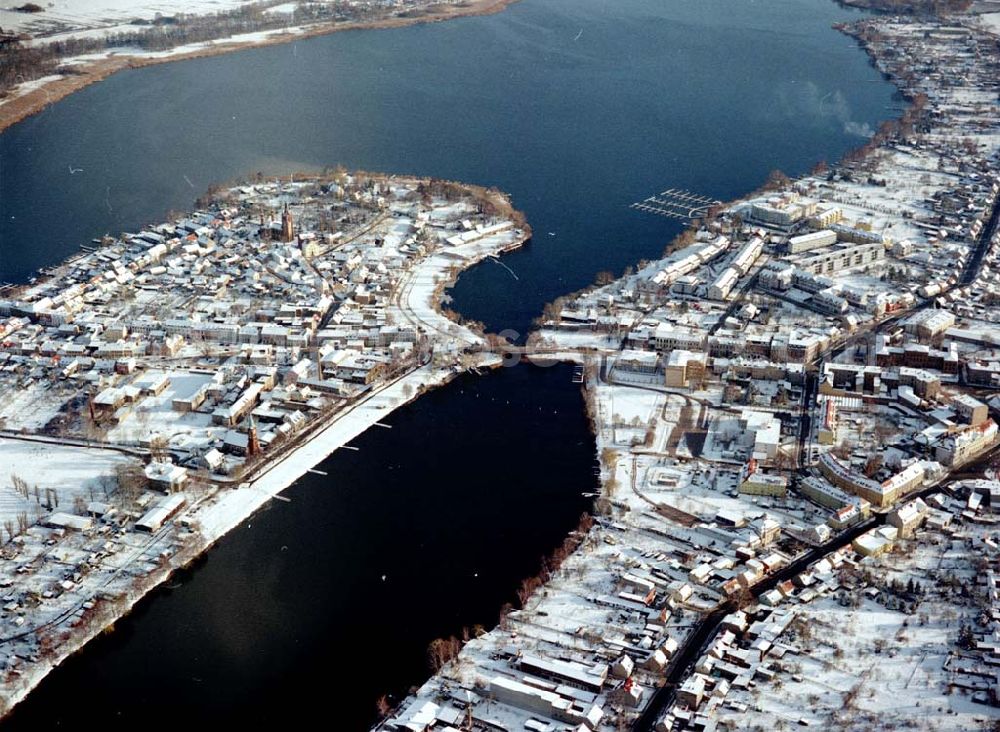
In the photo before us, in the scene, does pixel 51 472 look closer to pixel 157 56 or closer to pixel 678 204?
pixel 678 204

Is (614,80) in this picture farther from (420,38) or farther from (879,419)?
(879,419)

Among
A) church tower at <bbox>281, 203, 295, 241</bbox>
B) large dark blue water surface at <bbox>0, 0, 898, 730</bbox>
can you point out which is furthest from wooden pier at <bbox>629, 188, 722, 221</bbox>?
church tower at <bbox>281, 203, 295, 241</bbox>

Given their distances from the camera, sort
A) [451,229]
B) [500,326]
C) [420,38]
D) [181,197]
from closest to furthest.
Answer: [500,326] → [451,229] → [181,197] → [420,38]

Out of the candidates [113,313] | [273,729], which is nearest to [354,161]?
[113,313]

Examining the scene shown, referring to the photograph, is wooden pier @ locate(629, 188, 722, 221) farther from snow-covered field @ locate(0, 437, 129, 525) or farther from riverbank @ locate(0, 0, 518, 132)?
riverbank @ locate(0, 0, 518, 132)

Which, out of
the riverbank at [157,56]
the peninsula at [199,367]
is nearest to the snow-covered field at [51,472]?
the peninsula at [199,367]

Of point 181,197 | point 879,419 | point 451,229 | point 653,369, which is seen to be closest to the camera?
point 879,419

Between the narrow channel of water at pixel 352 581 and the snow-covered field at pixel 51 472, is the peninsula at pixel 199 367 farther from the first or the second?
the narrow channel of water at pixel 352 581
